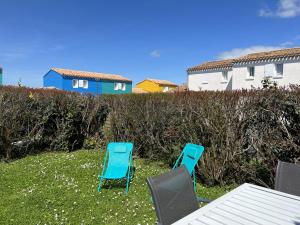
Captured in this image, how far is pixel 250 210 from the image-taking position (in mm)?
2463

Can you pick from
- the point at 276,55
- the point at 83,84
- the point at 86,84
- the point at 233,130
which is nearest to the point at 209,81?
the point at 276,55

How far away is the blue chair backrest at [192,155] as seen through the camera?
5512 mm

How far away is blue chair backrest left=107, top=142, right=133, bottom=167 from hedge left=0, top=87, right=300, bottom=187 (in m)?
1.38

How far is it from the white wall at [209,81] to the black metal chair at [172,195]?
92.2ft

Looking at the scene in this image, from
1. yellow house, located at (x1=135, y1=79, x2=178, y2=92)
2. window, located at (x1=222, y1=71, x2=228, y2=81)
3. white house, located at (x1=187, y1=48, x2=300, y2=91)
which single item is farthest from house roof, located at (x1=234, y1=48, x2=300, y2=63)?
yellow house, located at (x1=135, y1=79, x2=178, y2=92)

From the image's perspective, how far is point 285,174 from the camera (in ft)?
10.2

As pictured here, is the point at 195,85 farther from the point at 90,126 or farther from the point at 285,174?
the point at 285,174

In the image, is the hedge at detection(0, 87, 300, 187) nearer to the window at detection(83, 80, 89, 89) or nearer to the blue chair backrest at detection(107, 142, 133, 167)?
the blue chair backrest at detection(107, 142, 133, 167)

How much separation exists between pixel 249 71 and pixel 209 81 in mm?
5459

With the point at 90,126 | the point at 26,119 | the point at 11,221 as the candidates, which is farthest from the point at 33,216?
the point at 90,126

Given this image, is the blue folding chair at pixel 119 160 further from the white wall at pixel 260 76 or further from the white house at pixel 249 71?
the white wall at pixel 260 76

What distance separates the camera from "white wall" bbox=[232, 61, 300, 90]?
79.3ft

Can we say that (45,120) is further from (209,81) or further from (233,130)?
(209,81)

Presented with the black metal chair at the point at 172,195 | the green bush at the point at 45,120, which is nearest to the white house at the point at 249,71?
the green bush at the point at 45,120
